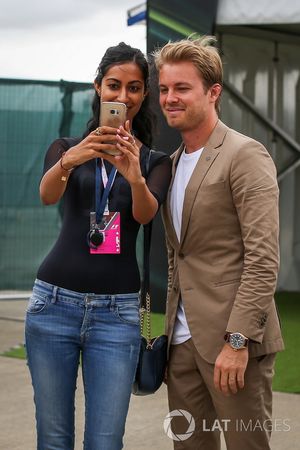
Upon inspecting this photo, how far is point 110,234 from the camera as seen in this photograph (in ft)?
9.25

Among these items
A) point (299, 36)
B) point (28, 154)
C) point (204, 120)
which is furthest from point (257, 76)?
point (204, 120)

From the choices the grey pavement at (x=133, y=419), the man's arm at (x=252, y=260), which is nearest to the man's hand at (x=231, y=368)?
the man's arm at (x=252, y=260)

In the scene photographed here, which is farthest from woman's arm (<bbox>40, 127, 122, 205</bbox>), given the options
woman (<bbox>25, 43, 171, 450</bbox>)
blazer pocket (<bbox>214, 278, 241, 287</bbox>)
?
blazer pocket (<bbox>214, 278, 241, 287</bbox>)

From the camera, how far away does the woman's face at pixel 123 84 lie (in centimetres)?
288

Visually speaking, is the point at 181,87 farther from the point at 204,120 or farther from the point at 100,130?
the point at 100,130

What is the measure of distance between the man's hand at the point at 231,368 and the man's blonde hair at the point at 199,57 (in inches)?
38.7

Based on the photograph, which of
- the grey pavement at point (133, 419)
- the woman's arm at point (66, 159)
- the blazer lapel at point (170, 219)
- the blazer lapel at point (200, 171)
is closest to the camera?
the woman's arm at point (66, 159)

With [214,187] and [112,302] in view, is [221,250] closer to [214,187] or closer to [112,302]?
[214,187]

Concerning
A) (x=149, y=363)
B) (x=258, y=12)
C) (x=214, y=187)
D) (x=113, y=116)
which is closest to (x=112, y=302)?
(x=149, y=363)

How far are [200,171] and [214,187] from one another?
10 cm

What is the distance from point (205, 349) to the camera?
291 cm

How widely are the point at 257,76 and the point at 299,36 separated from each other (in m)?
0.84

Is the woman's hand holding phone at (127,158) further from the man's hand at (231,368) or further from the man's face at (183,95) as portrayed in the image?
the man's hand at (231,368)

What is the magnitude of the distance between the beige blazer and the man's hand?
73 millimetres
